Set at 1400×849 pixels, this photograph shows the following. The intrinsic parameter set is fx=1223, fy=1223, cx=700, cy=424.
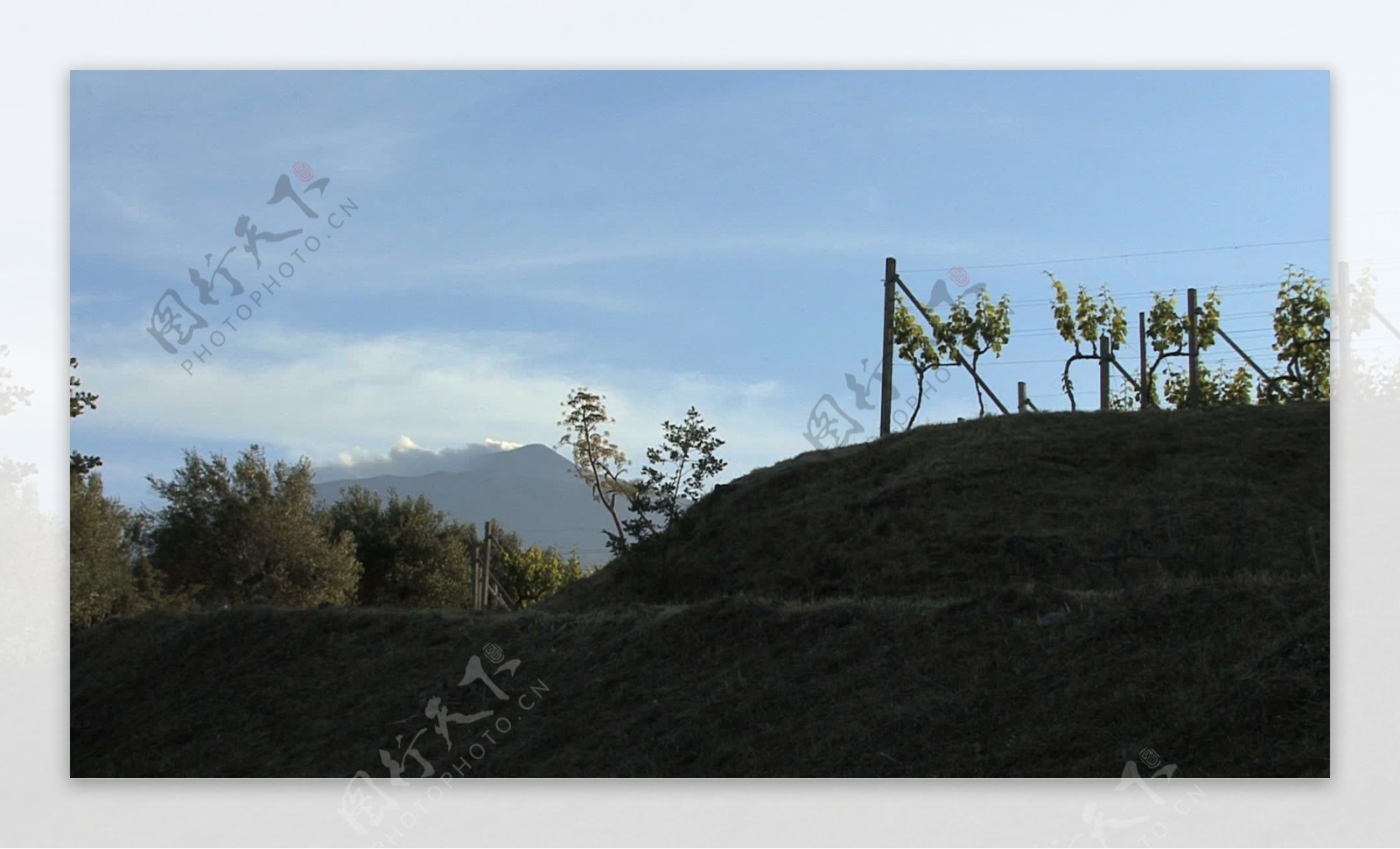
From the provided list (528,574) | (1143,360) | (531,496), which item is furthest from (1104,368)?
(531,496)

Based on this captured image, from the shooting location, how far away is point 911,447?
1706cm

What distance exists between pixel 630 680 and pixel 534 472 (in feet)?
260

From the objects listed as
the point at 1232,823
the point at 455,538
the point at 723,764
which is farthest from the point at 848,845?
the point at 455,538

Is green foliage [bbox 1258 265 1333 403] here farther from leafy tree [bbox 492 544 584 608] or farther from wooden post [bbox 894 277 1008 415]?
leafy tree [bbox 492 544 584 608]

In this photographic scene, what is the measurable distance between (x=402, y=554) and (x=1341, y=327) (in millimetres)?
21260

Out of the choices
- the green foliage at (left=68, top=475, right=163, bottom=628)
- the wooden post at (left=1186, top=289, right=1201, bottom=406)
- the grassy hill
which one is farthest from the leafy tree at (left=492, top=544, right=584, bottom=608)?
the grassy hill

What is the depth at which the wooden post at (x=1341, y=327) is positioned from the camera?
10.8m

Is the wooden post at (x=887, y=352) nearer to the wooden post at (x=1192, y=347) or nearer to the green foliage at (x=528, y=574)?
the wooden post at (x=1192, y=347)

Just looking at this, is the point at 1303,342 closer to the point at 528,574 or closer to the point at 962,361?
the point at 962,361

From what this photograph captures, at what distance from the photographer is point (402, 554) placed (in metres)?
29.1

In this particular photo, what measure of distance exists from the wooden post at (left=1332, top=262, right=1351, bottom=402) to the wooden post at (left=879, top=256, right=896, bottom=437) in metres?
6.11

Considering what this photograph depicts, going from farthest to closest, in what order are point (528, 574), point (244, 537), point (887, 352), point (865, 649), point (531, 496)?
1. point (531, 496)
2. point (528, 574)
3. point (244, 537)
4. point (887, 352)
5. point (865, 649)

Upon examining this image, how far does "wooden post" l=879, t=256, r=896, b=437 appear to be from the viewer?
712 inches

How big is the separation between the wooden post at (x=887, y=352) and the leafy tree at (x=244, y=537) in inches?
452
